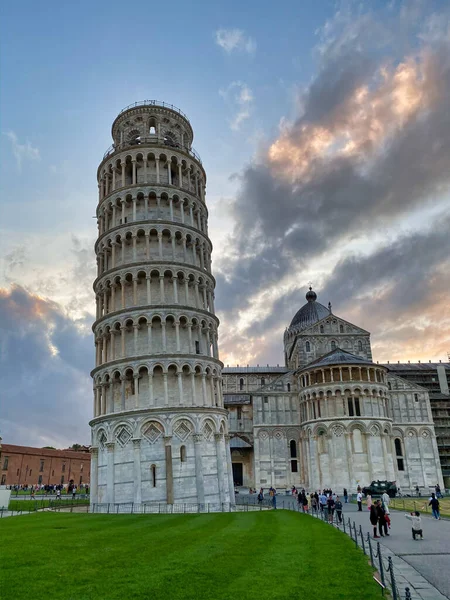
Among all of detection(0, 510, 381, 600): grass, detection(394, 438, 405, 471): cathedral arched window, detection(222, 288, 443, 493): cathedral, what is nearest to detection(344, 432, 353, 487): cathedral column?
detection(222, 288, 443, 493): cathedral

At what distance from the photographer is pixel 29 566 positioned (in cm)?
1410

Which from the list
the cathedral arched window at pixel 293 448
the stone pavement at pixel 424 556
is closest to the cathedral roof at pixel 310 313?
the cathedral arched window at pixel 293 448

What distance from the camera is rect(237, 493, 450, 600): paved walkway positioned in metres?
12.3

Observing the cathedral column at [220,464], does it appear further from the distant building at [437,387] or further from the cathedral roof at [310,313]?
the distant building at [437,387]

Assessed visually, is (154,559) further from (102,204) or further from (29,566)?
(102,204)

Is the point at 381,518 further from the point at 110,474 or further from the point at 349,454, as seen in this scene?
the point at 349,454

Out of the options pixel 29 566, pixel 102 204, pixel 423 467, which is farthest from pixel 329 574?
pixel 423 467

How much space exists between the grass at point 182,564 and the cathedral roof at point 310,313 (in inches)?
2523

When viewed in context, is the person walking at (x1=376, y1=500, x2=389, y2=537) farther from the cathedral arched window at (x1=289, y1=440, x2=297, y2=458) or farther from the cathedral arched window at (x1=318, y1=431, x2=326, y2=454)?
the cathedral arched window at (x1=289, y1=440, x2=297, y2=458)

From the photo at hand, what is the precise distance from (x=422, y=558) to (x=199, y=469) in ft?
80.7

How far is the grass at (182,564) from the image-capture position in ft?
37.7

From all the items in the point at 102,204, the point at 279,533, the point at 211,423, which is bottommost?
the point at 279,533

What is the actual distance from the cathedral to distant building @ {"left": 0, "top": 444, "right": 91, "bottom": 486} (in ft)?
137

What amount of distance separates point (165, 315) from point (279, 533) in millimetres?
23990
